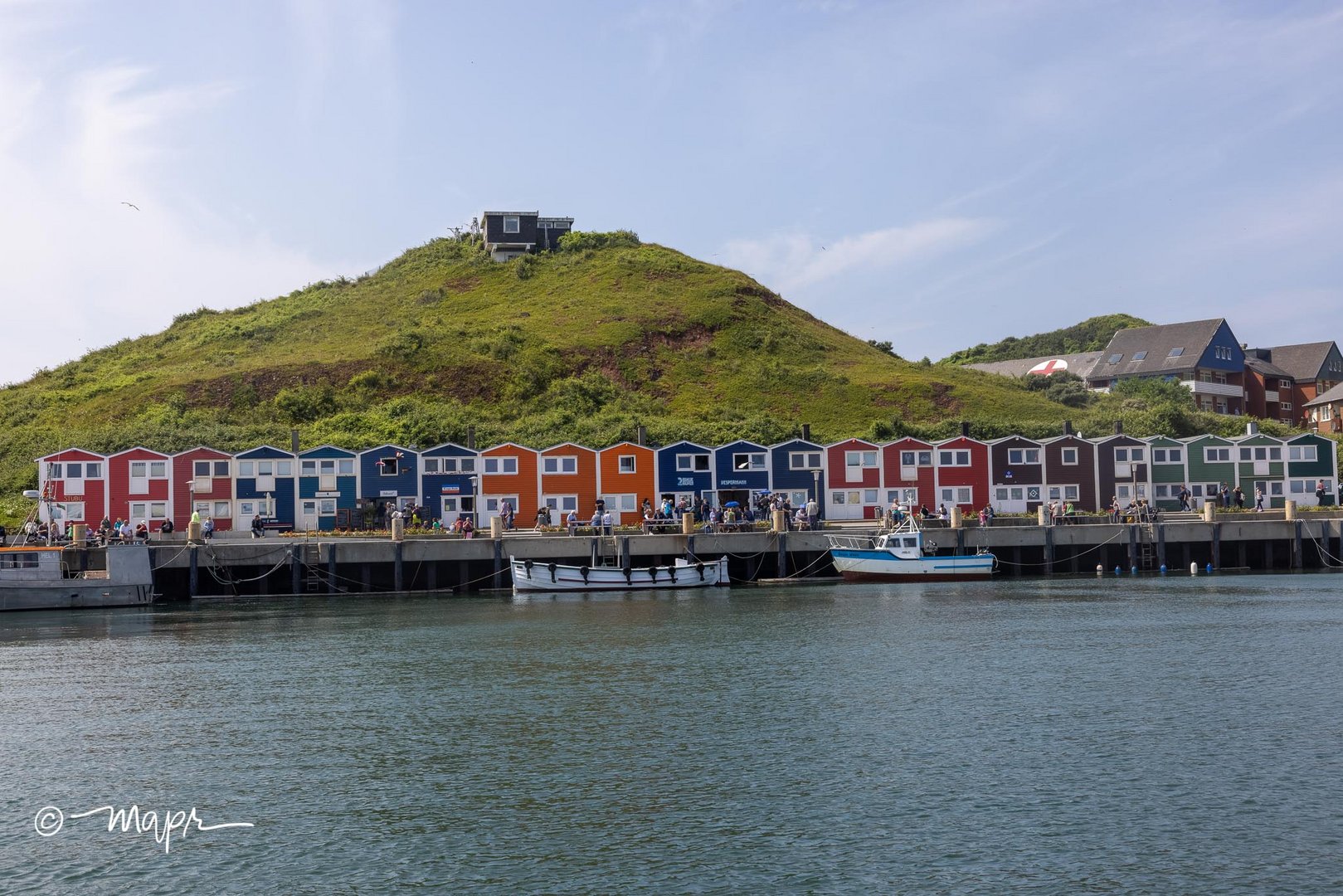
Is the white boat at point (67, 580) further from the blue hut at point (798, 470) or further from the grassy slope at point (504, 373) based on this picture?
the blue hut at point (798, 470)

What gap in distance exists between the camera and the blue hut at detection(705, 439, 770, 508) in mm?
77938

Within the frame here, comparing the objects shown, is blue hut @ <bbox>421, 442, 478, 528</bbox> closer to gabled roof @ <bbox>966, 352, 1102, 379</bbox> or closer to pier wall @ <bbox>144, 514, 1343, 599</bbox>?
pier wall @ <bbox>144, 514, 1343, 599</bbox>

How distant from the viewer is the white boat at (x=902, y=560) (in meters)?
64.6

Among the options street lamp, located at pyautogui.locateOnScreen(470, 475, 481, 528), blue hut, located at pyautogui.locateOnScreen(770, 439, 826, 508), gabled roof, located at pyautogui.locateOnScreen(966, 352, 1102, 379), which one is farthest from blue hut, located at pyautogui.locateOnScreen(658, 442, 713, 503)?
gabled roof, located at pyautogui.locateOnScreen(966, 352, 1102, 379)

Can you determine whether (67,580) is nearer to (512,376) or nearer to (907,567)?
(907,567)

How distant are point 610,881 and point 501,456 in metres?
57.5

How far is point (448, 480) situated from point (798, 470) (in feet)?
70.7

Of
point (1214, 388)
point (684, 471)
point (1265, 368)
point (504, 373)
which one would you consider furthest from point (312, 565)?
point (1265, 368)

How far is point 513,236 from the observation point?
159m

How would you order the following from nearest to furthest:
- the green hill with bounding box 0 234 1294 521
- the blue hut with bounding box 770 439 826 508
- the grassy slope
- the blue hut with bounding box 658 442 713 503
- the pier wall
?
the pier wall, the blue hut with bounding box 658 442 713 503, the blue hut with bounding box 770 439 826 508, the green hill with bounding box 0 234 1294 521, the grassy slope
